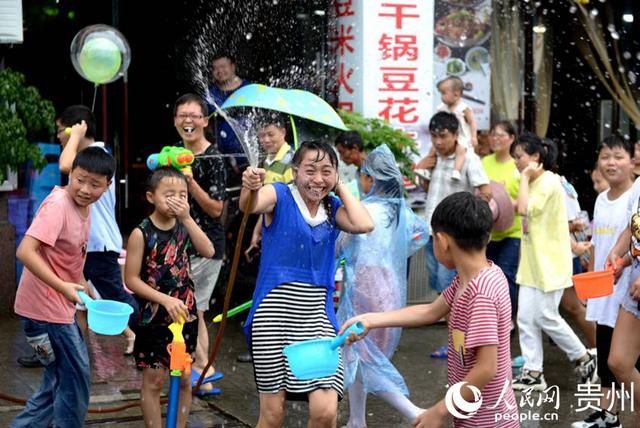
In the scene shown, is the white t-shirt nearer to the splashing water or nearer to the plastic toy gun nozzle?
the plastic toy gun nozzle

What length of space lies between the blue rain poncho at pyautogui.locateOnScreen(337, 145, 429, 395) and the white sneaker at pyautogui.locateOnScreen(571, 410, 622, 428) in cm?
106

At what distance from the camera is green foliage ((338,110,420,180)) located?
339 inches

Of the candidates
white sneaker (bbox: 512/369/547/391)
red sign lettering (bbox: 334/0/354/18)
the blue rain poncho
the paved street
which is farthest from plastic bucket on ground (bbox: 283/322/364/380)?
red sign lettering (bbox: 334/0/354/18)

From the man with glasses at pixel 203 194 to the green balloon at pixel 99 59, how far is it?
1.06m

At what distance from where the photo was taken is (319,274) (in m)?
4.82

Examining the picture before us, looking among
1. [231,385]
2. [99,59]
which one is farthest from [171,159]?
[99,59]

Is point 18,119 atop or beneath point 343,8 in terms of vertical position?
beneath

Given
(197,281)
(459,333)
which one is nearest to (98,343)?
(197,281)

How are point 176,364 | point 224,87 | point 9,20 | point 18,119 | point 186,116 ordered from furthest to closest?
point 9,20 < point 18,119 < point 224,87 < point 186,116 < point 176,364

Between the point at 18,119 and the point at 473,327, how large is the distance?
5.27 m

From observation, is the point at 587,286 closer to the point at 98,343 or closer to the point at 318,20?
the point at 98,343

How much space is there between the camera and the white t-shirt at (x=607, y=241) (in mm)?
5676

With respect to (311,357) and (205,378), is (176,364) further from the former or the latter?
(205,378)

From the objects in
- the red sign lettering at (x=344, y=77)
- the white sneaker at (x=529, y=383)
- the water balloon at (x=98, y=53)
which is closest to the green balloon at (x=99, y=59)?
the water balloon at (x=98, y=53)
